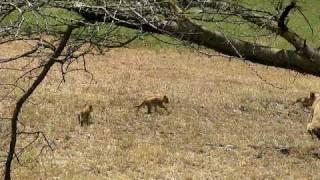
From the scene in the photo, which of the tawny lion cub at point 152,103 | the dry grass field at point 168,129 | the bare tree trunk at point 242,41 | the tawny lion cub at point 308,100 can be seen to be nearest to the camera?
the bare tree trunk at point 242,41

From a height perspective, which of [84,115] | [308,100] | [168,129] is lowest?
[168,129]

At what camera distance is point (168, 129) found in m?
13.4

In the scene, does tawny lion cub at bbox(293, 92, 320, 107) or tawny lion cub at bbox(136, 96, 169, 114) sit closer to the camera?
tawny lion cub at bbox(136, 96, 169, 114)

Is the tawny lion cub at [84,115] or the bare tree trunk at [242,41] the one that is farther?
the tawny lion cub at [84,115]

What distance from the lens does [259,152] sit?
12133mm

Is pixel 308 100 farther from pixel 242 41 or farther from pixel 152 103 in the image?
pixel 242 41

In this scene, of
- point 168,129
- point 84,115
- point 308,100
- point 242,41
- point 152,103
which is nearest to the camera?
point 242,41

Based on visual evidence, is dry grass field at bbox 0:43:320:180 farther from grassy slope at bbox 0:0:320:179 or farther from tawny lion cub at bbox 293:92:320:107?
tawny lion cub at bbox 293:92:320:107

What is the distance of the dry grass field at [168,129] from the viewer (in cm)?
1065

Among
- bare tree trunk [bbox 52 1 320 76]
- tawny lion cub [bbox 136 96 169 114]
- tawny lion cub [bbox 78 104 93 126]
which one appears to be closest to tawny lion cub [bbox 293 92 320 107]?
tawny lion cub [bbox 136 96 169 114]

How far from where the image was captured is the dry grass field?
1065 centimetres

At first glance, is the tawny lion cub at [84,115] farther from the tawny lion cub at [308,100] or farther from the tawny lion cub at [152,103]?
the tawny lion cub at [308,100]

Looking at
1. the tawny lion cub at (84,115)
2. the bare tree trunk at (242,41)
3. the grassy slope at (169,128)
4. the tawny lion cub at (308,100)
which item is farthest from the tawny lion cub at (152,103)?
the bare tree trunk at (242,41)

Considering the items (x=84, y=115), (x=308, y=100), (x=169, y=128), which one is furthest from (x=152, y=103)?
(x=308, y=100)
